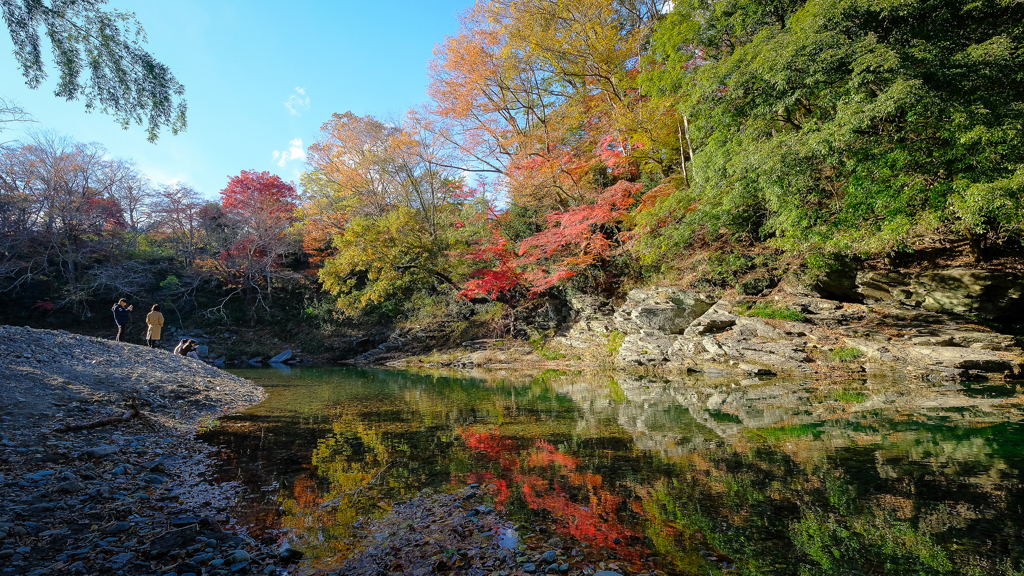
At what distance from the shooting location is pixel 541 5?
14625 mm

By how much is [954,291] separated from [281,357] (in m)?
23.5

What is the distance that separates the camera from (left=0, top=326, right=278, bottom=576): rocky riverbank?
2.35 metres

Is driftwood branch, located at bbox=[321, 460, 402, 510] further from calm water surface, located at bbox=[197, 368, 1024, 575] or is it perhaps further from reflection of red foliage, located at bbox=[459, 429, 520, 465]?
reflection of red foliage, located at bbox=[459, 429, 520, 465]

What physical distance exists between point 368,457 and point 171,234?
26372 millimetres

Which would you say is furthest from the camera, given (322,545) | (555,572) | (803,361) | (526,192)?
(526,192)

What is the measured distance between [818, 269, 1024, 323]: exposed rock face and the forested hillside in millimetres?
483

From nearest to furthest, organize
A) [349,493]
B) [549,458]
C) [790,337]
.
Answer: [349,493], [549,458], [790,337]

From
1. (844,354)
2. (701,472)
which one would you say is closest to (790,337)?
(844,354)

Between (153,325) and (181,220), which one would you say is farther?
(181,220)

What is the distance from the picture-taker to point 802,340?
9875 mm

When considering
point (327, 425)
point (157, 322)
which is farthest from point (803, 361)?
point (157, 322)

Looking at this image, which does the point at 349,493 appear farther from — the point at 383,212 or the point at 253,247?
the point at 253,247

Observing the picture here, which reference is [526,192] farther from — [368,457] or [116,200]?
[116,200]

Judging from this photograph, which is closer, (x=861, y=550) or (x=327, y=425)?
(x=861, y=550)
